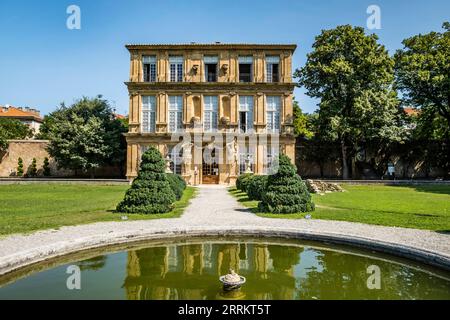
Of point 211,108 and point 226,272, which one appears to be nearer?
point 226,272

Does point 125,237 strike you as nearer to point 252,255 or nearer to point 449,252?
point 252,255

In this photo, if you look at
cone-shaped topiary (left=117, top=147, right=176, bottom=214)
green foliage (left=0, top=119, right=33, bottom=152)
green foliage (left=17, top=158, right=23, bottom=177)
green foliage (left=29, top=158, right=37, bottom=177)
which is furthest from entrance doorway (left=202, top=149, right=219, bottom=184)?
green foliage (left=0, top=119, right=33, bottom=152)

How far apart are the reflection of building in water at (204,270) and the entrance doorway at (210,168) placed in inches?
953

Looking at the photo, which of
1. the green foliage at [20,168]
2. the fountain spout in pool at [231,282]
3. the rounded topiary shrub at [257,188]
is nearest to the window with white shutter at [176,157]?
the rounded topiary shrub at [257,188]

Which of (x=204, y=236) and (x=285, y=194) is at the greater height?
(x=285, y=194)

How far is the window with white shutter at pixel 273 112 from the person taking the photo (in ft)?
112

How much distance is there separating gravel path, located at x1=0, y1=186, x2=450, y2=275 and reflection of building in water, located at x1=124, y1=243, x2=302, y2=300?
3.13ft

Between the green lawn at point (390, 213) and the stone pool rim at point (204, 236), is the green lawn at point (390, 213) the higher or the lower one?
the higher one

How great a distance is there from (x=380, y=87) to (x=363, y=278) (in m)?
30.0

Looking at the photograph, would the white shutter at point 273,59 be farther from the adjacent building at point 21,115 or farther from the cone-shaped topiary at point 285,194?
the adjacent building at point 21,115

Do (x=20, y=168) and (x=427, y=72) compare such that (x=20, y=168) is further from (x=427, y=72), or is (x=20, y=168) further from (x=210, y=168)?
(x=427, y=72)

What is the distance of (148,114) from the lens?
34.6 metres

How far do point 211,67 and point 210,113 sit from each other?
201 inches

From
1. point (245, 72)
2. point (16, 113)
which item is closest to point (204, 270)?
point (245, 72)
